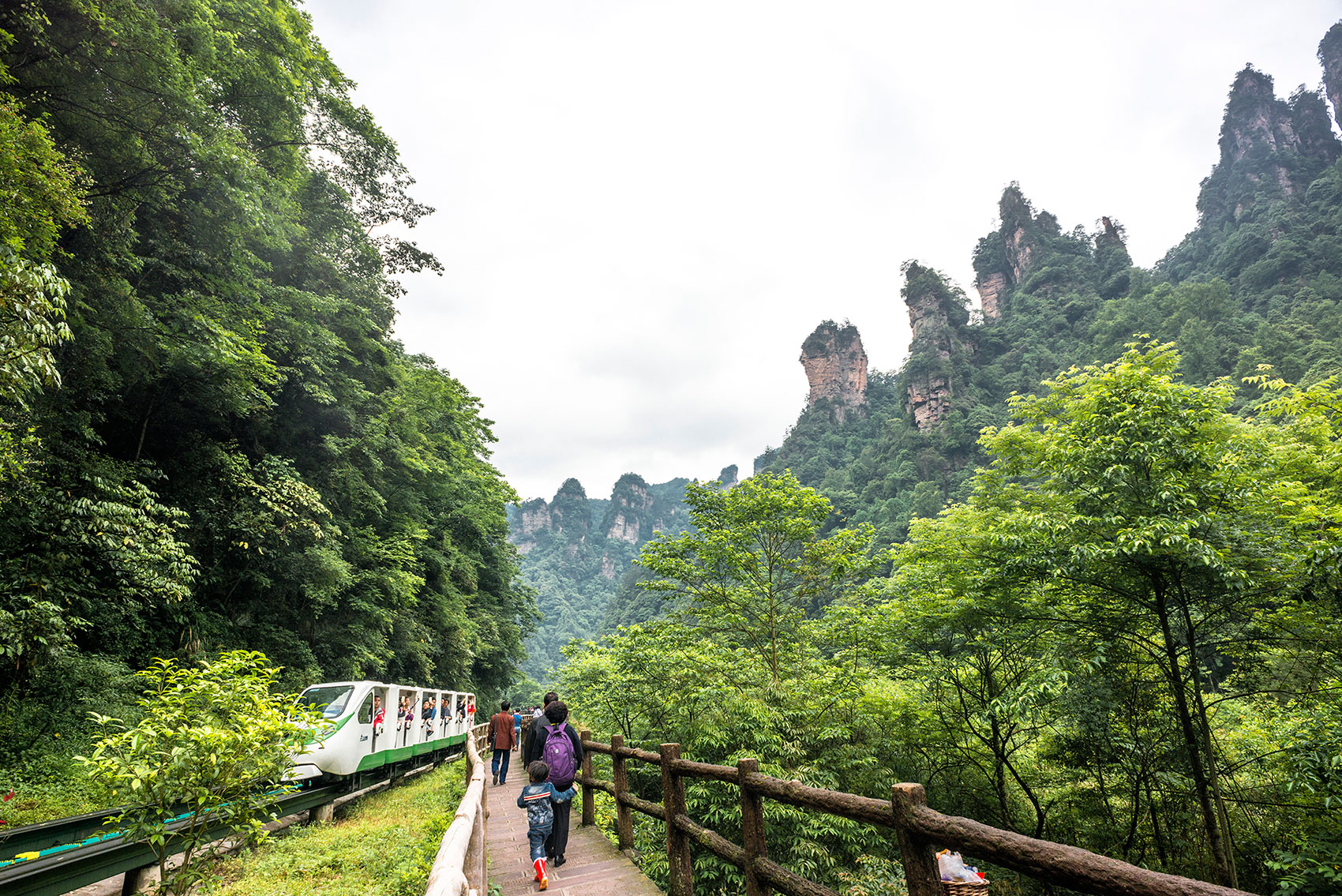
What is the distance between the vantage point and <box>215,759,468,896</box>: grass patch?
14.7ft

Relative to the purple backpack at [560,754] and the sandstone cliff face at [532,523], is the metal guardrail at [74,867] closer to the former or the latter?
the purple backpack at [560,754]

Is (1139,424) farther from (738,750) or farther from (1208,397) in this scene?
(738,750)

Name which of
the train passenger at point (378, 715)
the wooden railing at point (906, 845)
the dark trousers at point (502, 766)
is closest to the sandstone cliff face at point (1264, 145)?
the dark trousers at point (502, 766)

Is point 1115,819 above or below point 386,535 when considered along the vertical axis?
below

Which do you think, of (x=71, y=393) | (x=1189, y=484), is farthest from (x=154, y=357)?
(x=1189, y=484)

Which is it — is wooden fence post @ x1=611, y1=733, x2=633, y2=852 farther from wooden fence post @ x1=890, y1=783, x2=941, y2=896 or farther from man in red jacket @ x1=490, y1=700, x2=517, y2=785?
man in red jacket @ x1=490, y1=700, x2=517, y2=785

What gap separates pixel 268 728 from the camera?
3664mm

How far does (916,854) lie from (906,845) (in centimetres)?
4

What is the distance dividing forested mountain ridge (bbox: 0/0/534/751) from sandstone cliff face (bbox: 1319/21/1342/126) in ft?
349

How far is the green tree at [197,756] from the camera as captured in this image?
3.26 metres

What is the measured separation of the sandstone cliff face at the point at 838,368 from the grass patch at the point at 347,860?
3177 inches

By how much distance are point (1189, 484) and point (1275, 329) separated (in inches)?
1603

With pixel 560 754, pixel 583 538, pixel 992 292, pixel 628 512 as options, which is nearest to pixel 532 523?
pixel 583 538

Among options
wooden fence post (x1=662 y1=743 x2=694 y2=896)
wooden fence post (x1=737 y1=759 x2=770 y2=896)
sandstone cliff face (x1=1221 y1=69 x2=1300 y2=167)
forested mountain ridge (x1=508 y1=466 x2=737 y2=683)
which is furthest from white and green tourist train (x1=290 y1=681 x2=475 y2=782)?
forested mountain ridge (x1=508 y1=466 x2=737 y2=683)
